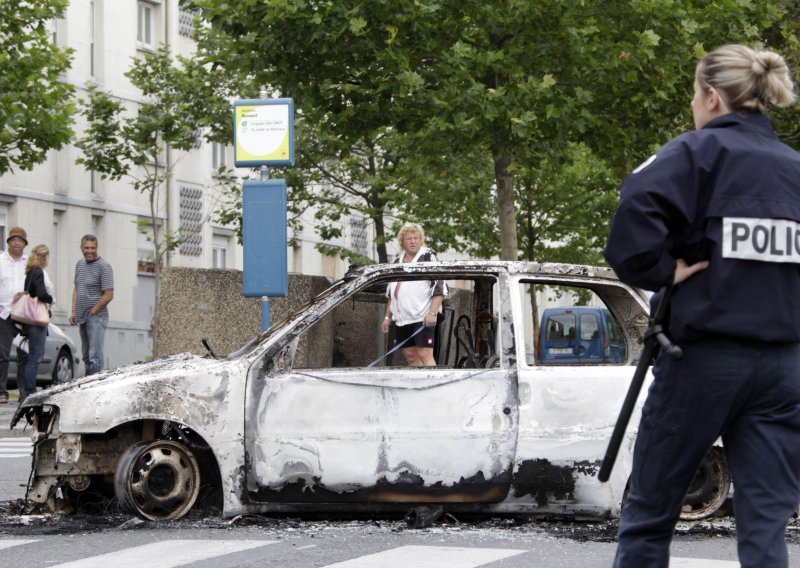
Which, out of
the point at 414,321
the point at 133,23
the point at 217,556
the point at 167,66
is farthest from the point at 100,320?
the point at 133,23

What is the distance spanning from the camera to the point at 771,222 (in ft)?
14.9

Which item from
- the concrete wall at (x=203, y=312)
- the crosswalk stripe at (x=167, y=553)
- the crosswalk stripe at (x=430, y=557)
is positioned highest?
the concrete wall at (x=203, y=312)

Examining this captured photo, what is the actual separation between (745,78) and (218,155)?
42.9m

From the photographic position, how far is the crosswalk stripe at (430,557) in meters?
6.99

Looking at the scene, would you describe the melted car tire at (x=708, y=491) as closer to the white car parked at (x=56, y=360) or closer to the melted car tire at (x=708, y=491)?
the melted car tire at (x=708, y=491)

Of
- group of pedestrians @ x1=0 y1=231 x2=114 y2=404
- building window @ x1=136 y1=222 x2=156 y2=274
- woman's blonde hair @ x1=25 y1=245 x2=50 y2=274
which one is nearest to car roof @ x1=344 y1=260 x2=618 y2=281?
group of pedestrians @ x1=0 y1=231 x2=114 y2=404

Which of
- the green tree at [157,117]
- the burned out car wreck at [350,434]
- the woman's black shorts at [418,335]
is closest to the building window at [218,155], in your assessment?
the green tree at [157,117]

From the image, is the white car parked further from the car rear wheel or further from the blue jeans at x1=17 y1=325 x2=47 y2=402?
the blue jeans at x1=17 y1=325 x2=47 y2=402

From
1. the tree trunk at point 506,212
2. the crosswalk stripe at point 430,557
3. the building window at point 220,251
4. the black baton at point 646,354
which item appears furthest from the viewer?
the building window at point 220,251

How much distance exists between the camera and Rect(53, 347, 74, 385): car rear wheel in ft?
80.0

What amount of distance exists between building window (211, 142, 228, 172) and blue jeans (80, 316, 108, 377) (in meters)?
29.2

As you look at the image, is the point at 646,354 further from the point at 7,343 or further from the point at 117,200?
the point at 117,200

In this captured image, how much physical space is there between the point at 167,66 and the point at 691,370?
103ft

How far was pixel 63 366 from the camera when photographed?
976 inches
